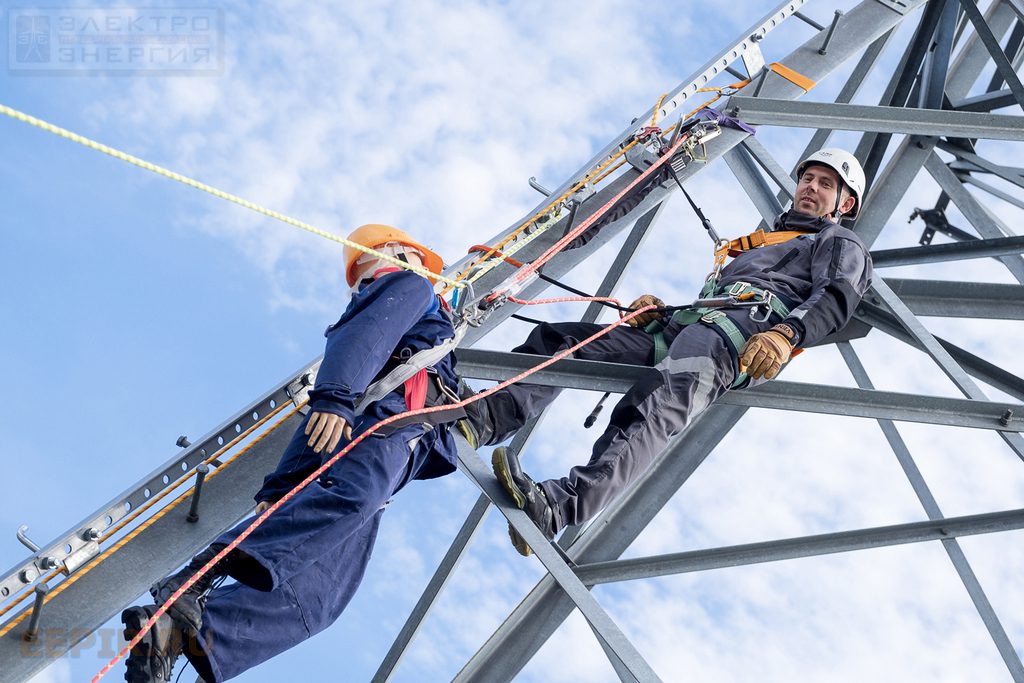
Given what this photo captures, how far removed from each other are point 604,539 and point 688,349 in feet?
5.63

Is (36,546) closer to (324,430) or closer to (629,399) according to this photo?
(324,430)

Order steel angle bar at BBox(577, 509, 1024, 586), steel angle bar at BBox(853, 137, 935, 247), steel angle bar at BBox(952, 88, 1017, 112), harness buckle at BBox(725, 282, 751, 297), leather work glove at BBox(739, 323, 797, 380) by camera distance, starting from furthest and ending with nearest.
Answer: steel angle bar at BBox(952, 88, 1017, 112), steel angle bar at BBox(853, 137, 935, 247), steel angle bar at BBox(577, 509, 1024, 586), harness buckle at BBox(725, 282, 751, 297), leather work glove at BBox(739, 323, 797, 380)

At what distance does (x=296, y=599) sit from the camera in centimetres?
486

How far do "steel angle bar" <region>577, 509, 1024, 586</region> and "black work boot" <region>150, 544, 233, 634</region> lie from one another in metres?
2.61

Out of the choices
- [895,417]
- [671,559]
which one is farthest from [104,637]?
[895,417]

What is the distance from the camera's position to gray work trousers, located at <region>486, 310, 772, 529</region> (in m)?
5.62

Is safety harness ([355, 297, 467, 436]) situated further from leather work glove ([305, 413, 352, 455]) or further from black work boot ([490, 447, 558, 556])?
leather work glove ([305, 413, 352, 455])

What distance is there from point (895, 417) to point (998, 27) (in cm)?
378

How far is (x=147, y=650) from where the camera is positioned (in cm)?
427

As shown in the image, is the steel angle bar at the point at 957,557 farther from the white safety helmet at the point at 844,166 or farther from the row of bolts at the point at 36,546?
the row of bolts at the point at 36,546

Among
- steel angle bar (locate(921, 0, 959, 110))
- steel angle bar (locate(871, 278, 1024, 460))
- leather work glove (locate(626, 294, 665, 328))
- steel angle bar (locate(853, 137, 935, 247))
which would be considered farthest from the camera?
steel angle bar (locate(921, 0, 959, 110))

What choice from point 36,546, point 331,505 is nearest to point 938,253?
point 331,505

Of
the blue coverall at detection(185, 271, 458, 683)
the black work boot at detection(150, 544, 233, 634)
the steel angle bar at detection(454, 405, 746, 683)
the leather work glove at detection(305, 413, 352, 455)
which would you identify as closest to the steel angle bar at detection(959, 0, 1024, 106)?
the steel angle bar at detection(454, 405, 746, 683)

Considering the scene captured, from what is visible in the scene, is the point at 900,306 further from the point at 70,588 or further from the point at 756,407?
the point at 70,588
